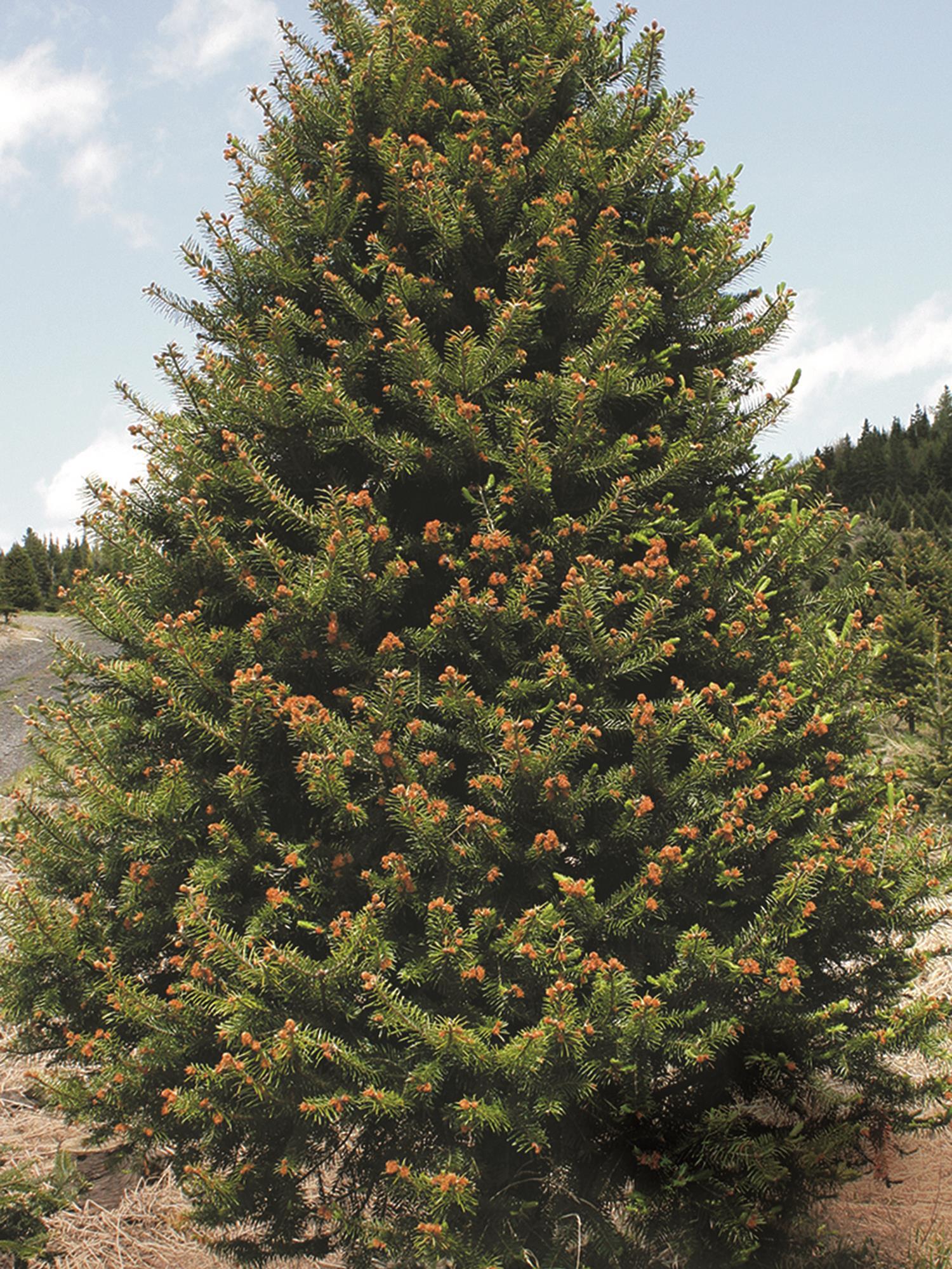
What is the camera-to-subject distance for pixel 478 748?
3.69 meters

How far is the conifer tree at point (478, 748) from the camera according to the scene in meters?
3.55

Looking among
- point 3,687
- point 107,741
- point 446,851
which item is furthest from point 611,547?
point 3,687

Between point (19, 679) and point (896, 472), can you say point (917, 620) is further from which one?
point (896, 472)

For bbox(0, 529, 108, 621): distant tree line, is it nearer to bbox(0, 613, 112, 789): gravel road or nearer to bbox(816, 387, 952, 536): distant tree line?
bbox(0, 613, 112, 789): gravel road

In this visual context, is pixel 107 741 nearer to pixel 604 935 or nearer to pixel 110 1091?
pixel 110 1091

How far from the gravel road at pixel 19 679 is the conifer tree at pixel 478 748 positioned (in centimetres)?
853

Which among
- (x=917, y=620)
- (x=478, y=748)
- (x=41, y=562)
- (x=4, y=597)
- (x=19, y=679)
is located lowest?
(x=917, y=620)

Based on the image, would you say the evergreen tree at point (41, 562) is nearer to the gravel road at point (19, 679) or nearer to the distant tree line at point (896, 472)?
the gravel road at point (19, 679)

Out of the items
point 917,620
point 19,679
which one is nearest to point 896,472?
point 917,620

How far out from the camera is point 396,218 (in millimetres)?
4395

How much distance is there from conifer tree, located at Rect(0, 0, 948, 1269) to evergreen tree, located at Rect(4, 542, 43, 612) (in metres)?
46.3

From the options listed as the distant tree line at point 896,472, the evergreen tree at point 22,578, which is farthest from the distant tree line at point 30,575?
the distant tree line at point 896,472

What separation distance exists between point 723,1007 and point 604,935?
21.3 inches

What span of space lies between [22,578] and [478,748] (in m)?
49.0
